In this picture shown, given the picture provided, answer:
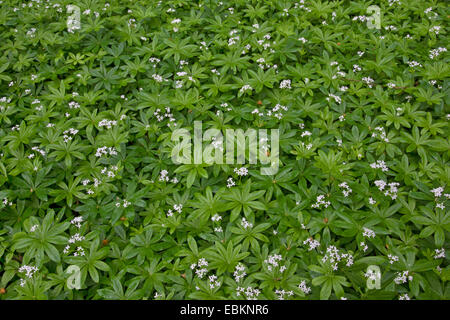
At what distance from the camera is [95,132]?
4.14m

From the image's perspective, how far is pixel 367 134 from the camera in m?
3.88

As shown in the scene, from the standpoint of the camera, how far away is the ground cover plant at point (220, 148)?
297 centimetres

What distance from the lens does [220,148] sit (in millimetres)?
3625

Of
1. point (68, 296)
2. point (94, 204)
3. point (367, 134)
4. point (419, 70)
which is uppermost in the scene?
point (419, 70)

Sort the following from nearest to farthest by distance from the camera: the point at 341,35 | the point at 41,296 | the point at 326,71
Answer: the point at 41,296 < the point at 326,71 < the point at 341,35

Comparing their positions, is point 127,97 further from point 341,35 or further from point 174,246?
point 341,35

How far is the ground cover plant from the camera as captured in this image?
2.97 meters

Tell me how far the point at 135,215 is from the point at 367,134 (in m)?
2.64

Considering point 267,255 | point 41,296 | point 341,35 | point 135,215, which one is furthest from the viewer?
point 341,35

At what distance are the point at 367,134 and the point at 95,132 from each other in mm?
3135

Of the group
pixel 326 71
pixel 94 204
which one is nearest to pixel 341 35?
pixel 326 71

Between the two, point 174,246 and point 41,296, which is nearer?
point 41,296

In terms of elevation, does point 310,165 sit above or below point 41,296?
above

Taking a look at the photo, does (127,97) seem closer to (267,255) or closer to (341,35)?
Result: (267,255)
